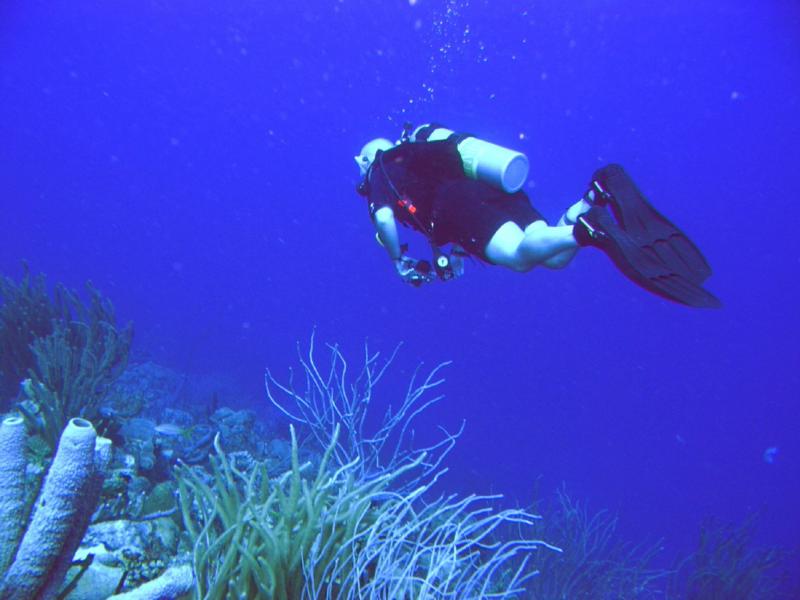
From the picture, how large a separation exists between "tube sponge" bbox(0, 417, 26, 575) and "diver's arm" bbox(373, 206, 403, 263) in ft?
10.9

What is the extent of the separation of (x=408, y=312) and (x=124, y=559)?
7947 cm

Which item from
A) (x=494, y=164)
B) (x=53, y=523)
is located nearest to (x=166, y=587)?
(x=53, y=523)

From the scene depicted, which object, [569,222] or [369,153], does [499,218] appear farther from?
[369,153]

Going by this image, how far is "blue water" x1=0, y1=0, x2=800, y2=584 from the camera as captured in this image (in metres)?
41.6

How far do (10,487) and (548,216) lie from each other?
68199 mm

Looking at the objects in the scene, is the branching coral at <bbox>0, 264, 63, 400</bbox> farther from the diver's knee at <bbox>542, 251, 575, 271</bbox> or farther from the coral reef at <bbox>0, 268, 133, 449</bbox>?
the diver's knee at <bbox>542, 251, 575, 271</bbox>

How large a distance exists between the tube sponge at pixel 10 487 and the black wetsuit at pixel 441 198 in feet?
10.8

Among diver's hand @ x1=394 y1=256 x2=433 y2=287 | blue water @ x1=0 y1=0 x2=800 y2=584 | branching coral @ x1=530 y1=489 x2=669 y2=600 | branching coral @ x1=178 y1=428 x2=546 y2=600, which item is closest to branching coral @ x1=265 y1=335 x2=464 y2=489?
branching coral @ x1=178 y1=428 x2=546 y2=600

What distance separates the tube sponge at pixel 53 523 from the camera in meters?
1.65

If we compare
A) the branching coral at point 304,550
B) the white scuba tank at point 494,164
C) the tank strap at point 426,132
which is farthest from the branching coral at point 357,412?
the tank strap at point 426,132

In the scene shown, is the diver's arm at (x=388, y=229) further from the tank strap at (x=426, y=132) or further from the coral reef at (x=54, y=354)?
the coral reef at (x=54, y=354)

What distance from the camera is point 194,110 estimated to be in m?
127

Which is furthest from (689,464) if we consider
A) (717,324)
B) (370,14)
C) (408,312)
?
Result: (370,14)

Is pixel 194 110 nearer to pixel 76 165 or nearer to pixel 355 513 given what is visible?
pixel 76 165
